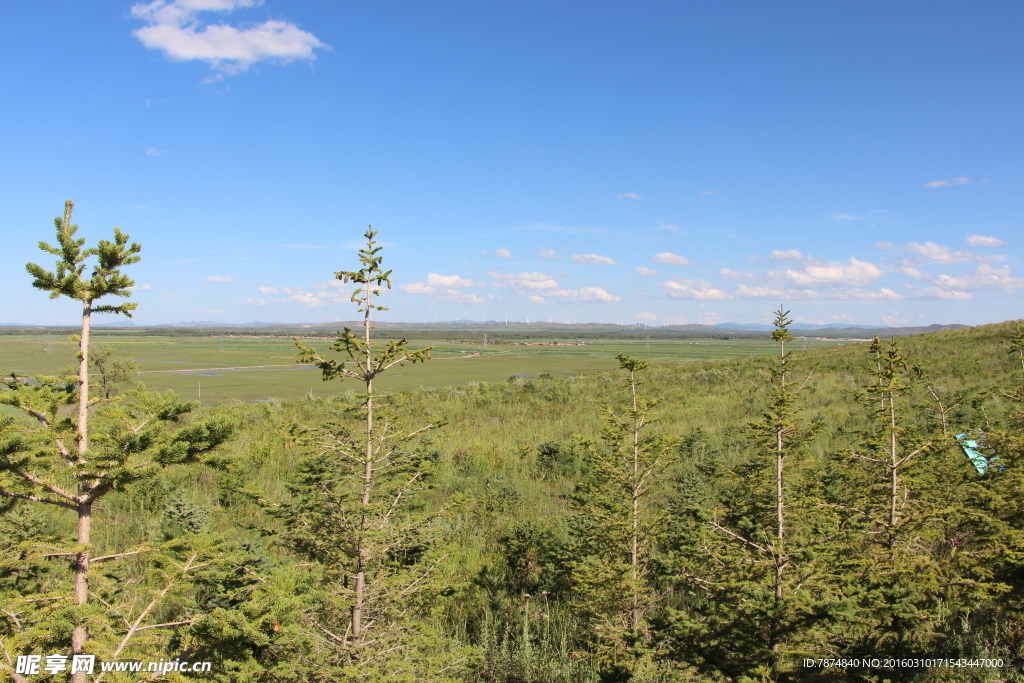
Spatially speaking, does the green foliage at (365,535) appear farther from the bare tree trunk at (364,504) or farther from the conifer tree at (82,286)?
the conifer tree at (82,286)

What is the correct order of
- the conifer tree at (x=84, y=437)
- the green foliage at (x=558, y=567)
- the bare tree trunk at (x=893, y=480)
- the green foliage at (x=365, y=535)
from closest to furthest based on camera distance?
the conifer tree at (x=84, y=437), the green foliage at (x=558, y=567), the green foliage at (x=365, y=535), the bare tree trunk at (x=893, y=480)

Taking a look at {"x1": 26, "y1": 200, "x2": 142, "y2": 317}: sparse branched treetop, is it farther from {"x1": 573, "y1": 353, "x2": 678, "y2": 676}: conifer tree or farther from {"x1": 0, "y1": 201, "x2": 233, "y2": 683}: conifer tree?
{"x1": 573, "y1": 353, "x2": 678, "y2": 676}: conifer tree

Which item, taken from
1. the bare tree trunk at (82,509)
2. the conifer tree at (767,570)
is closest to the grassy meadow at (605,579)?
the conifer tree at (767,570)

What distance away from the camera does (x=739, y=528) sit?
5.52 metres

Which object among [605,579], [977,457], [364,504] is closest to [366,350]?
[364,504]

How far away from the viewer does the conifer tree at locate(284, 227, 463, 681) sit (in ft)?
12.7

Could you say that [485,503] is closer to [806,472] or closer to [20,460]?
[806,472]

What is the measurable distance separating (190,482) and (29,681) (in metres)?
9.36

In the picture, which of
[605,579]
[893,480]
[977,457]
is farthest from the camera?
[977,457]

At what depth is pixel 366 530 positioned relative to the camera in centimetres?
384

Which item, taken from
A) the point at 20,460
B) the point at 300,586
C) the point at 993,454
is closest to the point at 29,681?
the point at 20,460

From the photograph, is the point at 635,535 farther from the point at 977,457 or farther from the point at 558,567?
the point at 977,457

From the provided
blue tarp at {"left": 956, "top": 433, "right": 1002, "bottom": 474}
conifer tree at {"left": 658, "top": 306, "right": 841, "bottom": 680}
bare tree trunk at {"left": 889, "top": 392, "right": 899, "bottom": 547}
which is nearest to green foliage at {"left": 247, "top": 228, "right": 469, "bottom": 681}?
conifer tree at {"left": 658, "top": 306, "right": 841, "bottom": 680}

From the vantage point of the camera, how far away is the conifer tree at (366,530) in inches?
152
